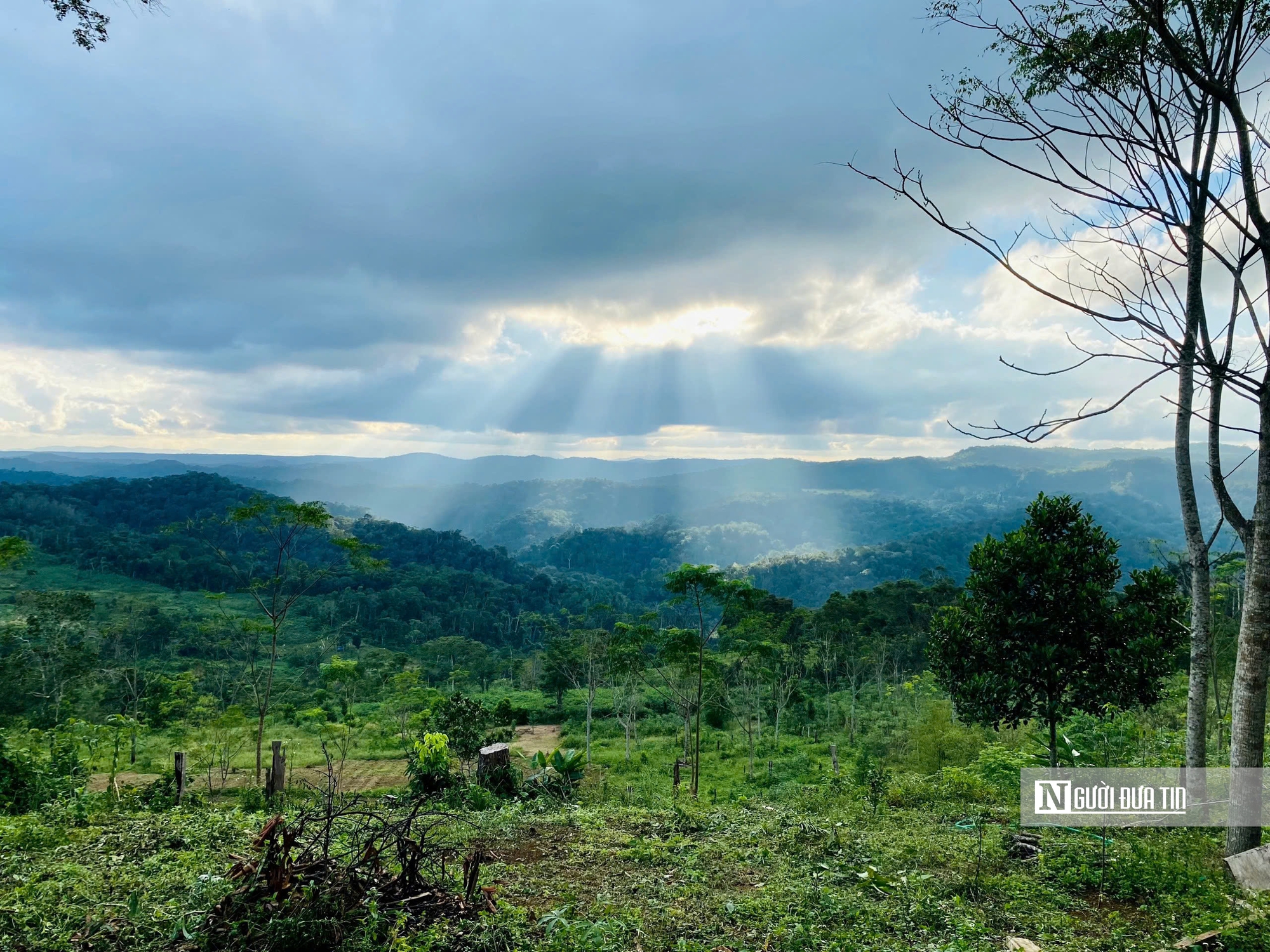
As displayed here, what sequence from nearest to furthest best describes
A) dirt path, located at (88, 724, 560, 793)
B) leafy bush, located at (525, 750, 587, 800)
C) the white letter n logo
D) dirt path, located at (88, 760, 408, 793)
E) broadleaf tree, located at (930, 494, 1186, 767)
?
the white letter n logo, broadleaf tree, located at (930, 494, 1186, 767), leafy bush, located at (525, 750, 587, 800), dirt path, located at (88, 724, 560, 793), dirt path, located at (88, 760, 408, 793)

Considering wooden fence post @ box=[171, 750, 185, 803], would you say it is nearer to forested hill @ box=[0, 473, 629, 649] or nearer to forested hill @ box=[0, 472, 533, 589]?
forested hill @ box=[0, 473, 629, 649]

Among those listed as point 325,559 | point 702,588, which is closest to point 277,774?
point 702,588

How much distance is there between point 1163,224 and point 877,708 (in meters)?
26.1

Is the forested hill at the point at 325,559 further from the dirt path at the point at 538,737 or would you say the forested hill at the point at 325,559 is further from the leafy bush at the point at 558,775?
the leafy bush at the point at 558,775

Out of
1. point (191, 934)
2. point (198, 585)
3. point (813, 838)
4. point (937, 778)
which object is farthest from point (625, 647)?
point (198, 585)

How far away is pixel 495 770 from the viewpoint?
368 inches

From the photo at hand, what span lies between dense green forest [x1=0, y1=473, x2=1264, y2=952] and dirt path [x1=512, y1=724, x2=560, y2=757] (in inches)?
12.9

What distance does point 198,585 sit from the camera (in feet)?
201

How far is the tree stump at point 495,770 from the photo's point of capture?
9227 mm

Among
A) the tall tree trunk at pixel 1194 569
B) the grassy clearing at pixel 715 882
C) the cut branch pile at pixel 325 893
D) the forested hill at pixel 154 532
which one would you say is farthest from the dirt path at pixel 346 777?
the forested hill at pixel 154 532

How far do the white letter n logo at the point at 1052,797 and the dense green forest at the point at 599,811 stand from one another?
39 cm

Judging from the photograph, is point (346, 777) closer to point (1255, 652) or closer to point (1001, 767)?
point (1001, 767)

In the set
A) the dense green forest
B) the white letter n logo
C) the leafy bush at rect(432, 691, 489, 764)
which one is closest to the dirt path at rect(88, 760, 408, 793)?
the dense green forest

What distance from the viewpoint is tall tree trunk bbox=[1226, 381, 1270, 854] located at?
14.9ft
